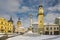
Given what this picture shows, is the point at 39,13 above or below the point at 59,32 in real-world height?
above

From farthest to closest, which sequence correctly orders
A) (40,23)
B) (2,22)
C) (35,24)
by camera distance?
1. (35,24)
2. (40,23)
3. (2,22)

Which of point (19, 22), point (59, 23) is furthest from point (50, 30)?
point (19, 22)

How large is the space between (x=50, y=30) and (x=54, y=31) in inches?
131

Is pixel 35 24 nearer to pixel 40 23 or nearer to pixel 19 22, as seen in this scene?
pixel 19 22

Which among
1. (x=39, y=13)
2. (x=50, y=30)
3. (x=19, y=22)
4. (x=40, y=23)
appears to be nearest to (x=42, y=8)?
(x=39, y=13)

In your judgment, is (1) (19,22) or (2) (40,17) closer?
(2) (40,17)

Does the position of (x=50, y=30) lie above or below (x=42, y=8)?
below

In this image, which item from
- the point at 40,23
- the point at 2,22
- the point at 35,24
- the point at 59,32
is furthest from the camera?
the point at 35,24

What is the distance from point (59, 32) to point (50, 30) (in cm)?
760

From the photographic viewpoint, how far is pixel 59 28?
115 m

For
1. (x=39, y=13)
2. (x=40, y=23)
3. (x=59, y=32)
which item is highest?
(x=39, y=13)

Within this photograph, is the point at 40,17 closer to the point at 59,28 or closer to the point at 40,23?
the point at 40,23

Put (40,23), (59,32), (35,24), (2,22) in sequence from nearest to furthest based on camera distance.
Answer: (2,22)
(40,23)
(59,32)
(35,24)

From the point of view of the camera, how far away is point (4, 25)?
98000mm
